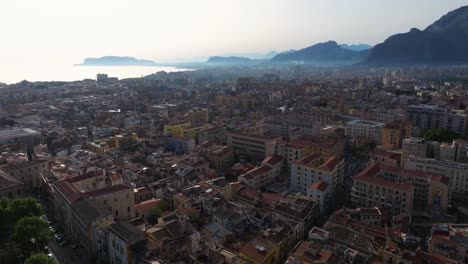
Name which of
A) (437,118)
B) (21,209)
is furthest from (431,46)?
(21,209)

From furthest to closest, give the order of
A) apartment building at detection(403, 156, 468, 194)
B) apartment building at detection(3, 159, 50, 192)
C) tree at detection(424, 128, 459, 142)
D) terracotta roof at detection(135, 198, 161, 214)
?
tree at detection(424, 128, 459, 142) → apartment building at detection(3, 159, 50, 192) → apartment building at detection(403, 156, 468, 194) → terracotta roof at detection(135, 198, 161, 214)

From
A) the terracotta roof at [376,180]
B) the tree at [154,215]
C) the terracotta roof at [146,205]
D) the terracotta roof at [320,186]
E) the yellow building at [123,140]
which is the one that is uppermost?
the yellow building at [123,140]

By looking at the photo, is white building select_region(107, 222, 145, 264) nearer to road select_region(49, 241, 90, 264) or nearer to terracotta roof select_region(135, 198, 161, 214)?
road select_region(49, 241, 90, 264)

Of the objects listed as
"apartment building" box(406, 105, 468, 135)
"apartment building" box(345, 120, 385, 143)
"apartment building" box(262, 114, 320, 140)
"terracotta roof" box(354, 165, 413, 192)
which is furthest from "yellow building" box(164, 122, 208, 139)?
"apartment building" box(406, 105, 468, 135)

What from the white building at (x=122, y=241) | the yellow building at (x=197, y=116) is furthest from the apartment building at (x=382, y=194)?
the yellow building at (x=197, y=116)

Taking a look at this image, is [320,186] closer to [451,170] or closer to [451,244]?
[451,244]

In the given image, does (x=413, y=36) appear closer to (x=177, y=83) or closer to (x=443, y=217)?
(x=177, y=83)

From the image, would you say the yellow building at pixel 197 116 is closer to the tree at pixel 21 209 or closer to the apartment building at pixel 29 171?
the apartment building at pixel 29 171
